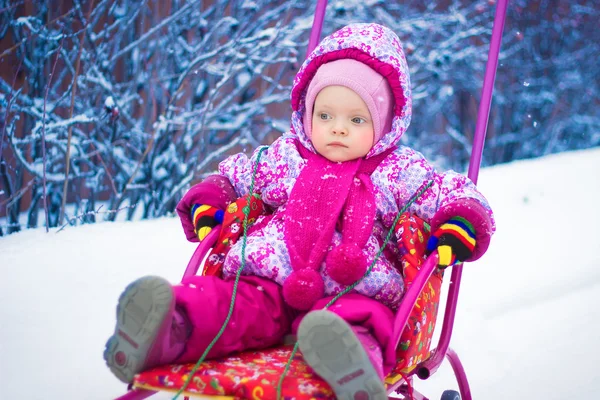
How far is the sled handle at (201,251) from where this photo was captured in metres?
1.54

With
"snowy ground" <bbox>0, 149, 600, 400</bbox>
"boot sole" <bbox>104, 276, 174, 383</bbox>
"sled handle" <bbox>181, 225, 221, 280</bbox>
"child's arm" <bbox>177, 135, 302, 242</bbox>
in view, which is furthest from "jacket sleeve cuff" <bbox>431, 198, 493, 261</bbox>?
"snowy ground" <bbox>0, 149, 600, 400</bbox>

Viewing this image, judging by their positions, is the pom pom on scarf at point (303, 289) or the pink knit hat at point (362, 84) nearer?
the pom pom on scarf at point (303, 289)

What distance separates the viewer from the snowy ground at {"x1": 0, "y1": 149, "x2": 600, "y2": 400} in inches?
71.5

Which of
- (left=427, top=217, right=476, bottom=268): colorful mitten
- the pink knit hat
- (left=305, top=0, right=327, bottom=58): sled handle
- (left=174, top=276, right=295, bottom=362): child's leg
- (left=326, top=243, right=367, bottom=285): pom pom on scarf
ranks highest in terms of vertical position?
(left=305, top=0, right=327, bottom=58): sled handle

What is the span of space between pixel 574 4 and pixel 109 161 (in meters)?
4.38

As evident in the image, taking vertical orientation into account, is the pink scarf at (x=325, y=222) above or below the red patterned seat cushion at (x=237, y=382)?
above

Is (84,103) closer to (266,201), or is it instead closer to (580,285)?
(266,201)

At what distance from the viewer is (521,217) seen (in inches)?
140

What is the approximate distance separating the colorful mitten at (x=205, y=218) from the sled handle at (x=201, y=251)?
18 mm

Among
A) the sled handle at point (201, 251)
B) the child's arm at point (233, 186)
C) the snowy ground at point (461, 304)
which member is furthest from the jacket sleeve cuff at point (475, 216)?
the snowy ground at point (461, 304)

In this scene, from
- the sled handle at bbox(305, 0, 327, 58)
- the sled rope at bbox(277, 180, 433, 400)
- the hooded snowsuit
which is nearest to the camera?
the sled rope at bbox(277, 180, 433, 400)

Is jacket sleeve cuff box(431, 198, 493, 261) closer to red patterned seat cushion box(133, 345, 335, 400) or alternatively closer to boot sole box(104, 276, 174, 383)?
red patterned seat cushion box(133, 345, 335, 400)

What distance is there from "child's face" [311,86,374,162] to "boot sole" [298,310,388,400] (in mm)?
595

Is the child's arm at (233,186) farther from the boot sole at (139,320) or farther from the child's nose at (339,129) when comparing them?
the boot sole at (139,320)
